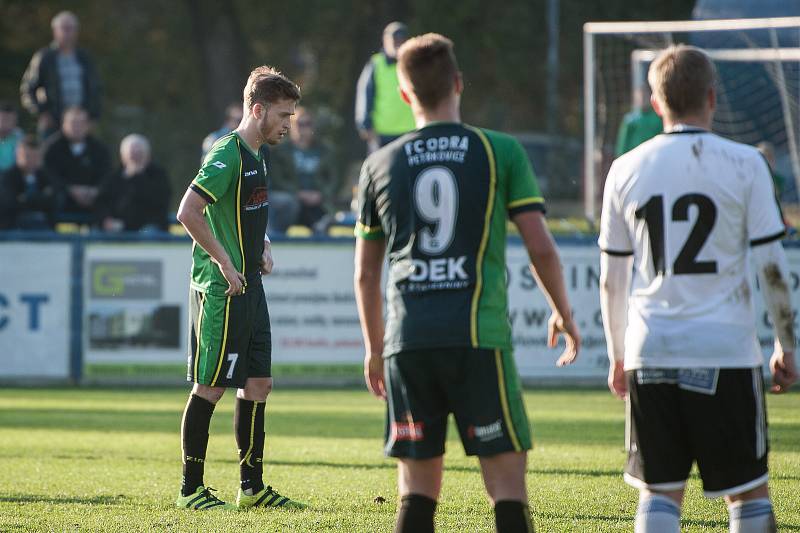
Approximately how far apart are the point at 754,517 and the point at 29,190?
42.8ft

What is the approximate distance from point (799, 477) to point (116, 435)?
5.38 metres

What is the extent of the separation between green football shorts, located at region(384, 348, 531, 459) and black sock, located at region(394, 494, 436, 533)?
0.15 meters

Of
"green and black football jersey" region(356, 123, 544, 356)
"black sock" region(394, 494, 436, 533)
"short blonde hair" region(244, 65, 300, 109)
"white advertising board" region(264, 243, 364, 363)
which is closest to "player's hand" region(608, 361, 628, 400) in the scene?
Answer: "green and black football jersey" region(356, 123, 544, 356)

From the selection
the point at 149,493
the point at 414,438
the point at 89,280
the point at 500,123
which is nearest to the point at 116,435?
the point at 149,493

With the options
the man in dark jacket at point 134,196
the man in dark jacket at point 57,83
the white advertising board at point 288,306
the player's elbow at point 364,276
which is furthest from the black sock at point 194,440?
the man in dark jacket at point 57,83

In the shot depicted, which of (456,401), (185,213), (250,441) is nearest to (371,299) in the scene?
(456,401)

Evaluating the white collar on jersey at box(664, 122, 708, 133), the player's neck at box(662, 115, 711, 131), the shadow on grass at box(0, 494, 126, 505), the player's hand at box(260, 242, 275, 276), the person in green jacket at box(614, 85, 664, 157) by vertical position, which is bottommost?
the shadow on grass at box(0, 494, 126, 505)

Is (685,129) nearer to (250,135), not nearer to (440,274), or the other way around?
(440,274)

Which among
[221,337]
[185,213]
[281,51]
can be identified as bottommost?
[221,337]

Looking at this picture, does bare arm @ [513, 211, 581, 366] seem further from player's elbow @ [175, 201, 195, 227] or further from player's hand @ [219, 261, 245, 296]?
player's elbow @ [175, 201, 195, 227]

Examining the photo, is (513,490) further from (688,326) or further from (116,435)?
A: (116,435)

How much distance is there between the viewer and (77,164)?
16547 millimetres

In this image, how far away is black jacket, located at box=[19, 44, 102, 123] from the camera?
56.4 ft

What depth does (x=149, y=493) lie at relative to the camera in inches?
301
